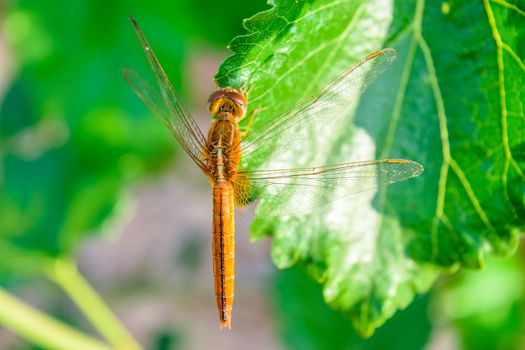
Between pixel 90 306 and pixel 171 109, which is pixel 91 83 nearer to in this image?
pixel 90 306

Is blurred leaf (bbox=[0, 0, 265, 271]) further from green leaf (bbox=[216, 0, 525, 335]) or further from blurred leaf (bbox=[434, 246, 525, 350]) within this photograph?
blurred leaf (bbox=[434, 246, 525, 350])

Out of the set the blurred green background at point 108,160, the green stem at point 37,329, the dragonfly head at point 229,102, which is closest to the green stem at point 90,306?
the blurred green background at point 108,160

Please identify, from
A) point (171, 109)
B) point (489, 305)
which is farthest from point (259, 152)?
point (489, 305)

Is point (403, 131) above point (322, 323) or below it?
above

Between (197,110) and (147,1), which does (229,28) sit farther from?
(197,110)

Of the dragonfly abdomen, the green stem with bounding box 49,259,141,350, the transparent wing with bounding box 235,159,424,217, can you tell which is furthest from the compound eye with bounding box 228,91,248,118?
the green stem with bounding box 49,259,141,350

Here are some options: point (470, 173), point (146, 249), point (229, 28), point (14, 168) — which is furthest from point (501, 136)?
point (146, 249)

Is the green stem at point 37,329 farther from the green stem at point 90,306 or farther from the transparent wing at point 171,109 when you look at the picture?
the transparent wing at point 171,109
